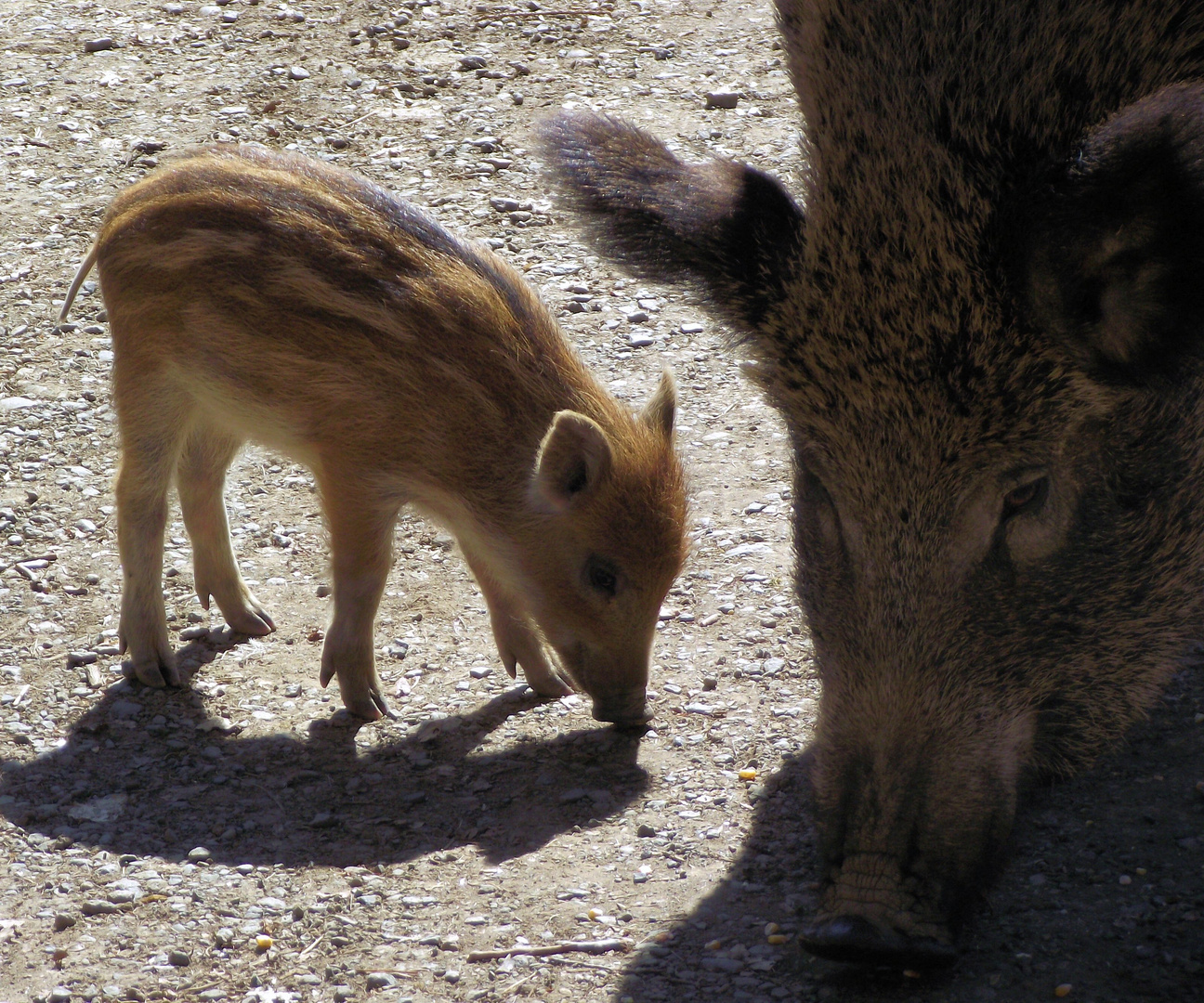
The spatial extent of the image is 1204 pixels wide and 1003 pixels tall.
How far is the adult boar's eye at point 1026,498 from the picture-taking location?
8.58ft

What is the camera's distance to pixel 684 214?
9.95 feet

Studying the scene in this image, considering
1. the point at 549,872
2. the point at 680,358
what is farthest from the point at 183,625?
the point at 680,358

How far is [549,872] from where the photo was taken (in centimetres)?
325

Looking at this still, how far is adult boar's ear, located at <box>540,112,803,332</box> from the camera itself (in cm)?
289

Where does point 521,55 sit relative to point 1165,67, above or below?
above

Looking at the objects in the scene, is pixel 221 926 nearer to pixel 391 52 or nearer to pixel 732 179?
pixel 732 179

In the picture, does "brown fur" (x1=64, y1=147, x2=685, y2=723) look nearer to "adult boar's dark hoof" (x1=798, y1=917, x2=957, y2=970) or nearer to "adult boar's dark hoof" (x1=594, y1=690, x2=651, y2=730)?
"adult boar's dark hoof" (x1=594, y1=690, x2=651, y2=730)

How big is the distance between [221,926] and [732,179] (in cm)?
213

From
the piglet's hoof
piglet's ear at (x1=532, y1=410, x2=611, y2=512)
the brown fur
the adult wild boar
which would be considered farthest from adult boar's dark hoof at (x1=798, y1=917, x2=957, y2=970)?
the piglet's hoof

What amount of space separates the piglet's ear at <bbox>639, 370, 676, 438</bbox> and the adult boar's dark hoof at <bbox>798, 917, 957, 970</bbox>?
183cm

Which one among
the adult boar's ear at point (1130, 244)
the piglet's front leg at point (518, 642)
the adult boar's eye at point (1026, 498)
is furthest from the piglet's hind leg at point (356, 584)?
the adult boar's ear at point (1130, 244)

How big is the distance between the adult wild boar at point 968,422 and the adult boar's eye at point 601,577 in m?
1.02

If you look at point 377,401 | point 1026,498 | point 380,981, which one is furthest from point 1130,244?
point 377,401

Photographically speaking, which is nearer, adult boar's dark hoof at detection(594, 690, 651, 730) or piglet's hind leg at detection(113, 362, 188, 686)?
adult boar's dark hoof at detection(594, 690, 651, 730)
